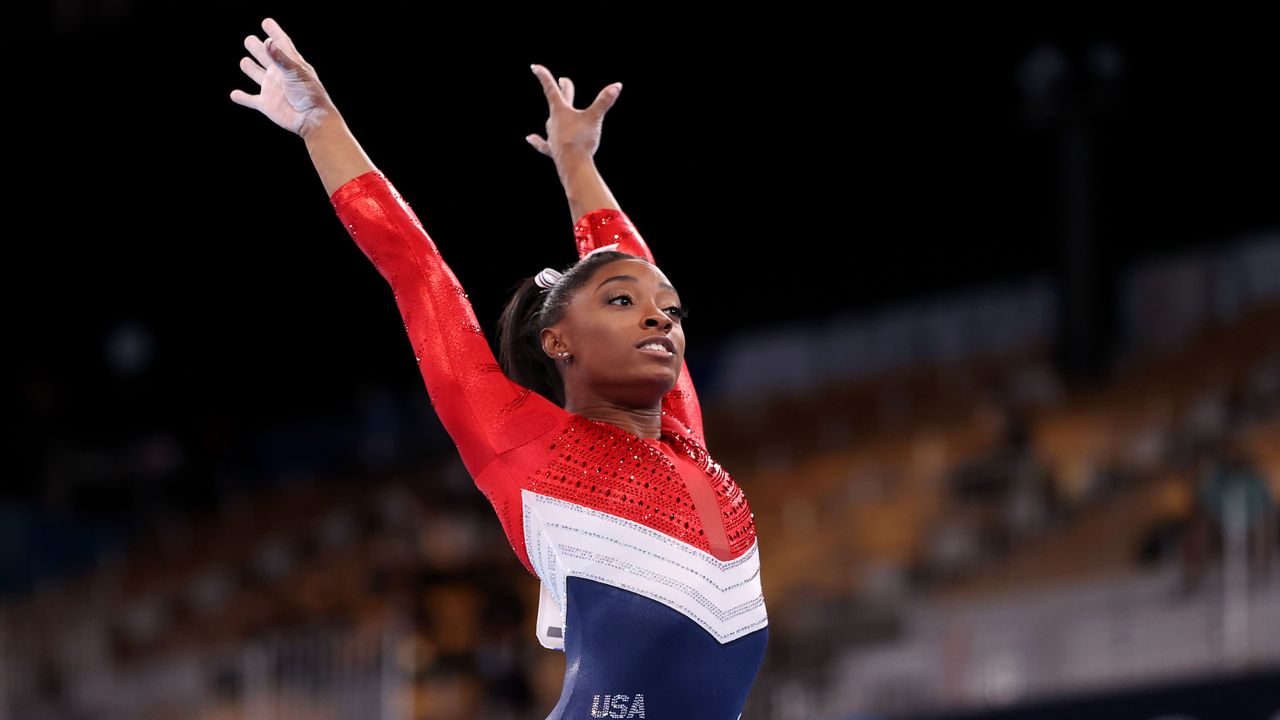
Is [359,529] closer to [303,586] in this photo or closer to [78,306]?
[303,586]

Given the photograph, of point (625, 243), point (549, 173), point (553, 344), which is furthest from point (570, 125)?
point (549, 173)

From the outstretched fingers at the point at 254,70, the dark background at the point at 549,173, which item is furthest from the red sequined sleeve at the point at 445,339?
the dark background at the point at 549,173

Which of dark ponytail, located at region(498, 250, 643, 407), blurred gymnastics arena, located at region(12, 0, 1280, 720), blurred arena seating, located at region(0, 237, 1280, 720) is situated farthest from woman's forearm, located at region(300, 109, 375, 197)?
blurred arena seating, located at region(0, 237, 1280, 720)

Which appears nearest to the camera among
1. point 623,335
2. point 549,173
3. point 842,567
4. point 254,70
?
point 623,335

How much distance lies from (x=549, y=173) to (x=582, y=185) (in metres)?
7.54

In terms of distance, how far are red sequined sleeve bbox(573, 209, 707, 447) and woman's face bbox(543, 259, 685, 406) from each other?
28 cm

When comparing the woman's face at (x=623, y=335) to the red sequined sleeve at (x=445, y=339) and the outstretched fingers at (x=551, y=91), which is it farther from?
the outstretched fingers at (x=551, y=91)

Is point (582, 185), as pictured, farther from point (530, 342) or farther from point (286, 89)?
point (286, 89)

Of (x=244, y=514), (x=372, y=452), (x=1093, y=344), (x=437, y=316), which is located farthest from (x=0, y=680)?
(x=437, y=316)

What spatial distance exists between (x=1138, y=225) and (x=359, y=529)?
6848 millimetres

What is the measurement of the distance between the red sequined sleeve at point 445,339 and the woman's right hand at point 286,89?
0.14 m

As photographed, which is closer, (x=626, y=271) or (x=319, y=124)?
(x=626, y=271)

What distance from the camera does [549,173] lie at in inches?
413

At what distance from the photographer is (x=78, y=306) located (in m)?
15.1
